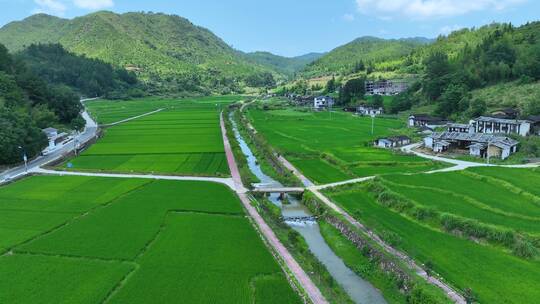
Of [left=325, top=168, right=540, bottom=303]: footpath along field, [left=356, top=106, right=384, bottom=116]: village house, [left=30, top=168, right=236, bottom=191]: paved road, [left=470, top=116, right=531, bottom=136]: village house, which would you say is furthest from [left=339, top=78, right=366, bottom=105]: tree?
[left=30, top=168, right=236, bottom=191]: paved road

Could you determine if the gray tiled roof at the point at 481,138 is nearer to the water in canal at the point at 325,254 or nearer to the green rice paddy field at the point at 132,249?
the water in canal at the point at 325,254

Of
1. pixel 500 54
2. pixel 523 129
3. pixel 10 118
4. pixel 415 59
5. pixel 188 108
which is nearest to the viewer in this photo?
pixel 10 118

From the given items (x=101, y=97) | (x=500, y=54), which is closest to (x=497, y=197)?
(x=500, y=54)

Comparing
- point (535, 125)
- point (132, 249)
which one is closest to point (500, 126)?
point (535, 125)

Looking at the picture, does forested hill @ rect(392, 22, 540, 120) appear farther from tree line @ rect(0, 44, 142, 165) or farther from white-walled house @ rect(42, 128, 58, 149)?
tree line @ rect(0, 44, 142, 165)

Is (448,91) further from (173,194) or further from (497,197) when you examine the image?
(173,194)

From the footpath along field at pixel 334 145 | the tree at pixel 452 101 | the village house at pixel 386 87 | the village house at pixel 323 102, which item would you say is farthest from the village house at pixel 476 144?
the village house at pixel 386 87
